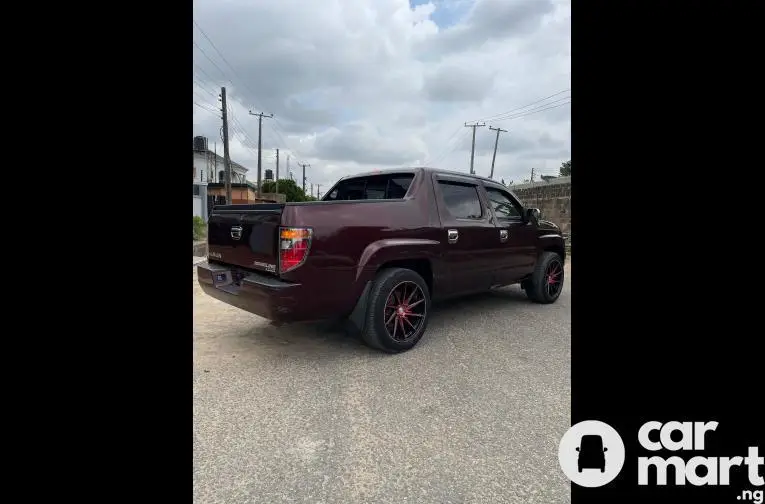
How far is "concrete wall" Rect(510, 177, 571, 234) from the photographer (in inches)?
520

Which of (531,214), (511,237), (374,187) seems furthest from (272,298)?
(531,214)

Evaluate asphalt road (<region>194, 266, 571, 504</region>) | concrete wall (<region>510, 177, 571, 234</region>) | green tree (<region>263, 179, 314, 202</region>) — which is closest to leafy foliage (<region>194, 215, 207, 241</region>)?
asphalt road (<region>194, 266, 571, 504</region>)

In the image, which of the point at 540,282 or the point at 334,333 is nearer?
the point at 334,333

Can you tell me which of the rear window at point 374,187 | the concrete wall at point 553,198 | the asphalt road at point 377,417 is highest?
the concrete wall at point 553,198

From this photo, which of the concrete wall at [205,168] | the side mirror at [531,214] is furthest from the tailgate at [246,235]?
the concrete wall at [205,168]

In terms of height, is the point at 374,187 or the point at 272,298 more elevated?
the point at 374,187

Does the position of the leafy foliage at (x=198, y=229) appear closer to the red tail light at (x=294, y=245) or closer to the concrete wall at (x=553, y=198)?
the red tail light at (x=294, y=245)

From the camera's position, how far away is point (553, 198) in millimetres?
13984

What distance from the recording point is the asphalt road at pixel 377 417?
6.32ft

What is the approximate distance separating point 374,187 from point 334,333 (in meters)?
1.75
